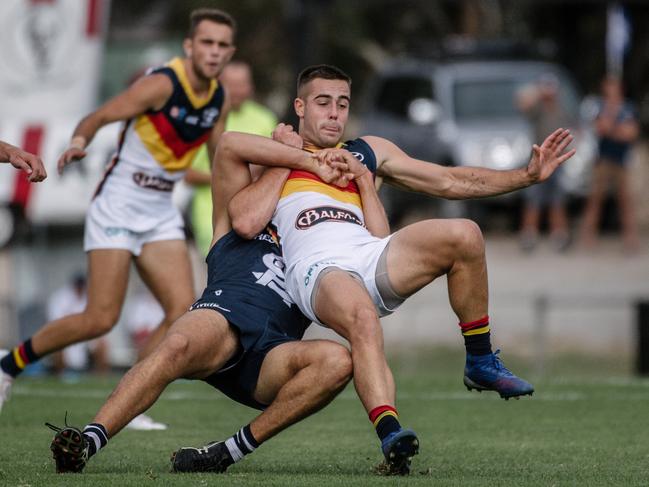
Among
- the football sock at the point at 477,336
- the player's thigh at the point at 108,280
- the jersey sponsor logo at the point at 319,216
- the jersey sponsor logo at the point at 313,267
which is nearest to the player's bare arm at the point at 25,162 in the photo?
the jersey sponsor logo at the point at 319,216

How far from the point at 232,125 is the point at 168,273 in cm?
327

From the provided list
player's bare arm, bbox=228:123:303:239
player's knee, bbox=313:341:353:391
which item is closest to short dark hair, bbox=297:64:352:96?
player's bare arm, bbox=228:123:303:239

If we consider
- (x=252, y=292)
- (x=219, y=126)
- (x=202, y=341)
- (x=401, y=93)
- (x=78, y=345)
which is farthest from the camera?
(x=401, y=93)

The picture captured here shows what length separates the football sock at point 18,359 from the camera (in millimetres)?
9773

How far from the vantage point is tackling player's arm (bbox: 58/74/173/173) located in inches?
379

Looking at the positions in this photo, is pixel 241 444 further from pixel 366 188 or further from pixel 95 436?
pixel 366 188

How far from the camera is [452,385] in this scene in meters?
13.8

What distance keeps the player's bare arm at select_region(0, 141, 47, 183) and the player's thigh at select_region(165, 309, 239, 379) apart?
1011 millimetres

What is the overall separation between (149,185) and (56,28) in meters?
9.38

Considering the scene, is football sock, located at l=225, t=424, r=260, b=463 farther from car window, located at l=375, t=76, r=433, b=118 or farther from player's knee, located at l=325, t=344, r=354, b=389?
car window, located at l=375, t=76, r=433, b=118

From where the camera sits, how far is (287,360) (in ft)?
24.0

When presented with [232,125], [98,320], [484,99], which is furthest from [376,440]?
[484,99]

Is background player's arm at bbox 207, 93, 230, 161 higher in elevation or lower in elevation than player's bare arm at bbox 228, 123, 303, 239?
higher

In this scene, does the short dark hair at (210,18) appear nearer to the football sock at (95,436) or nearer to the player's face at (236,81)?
the player's face at (236,81)
